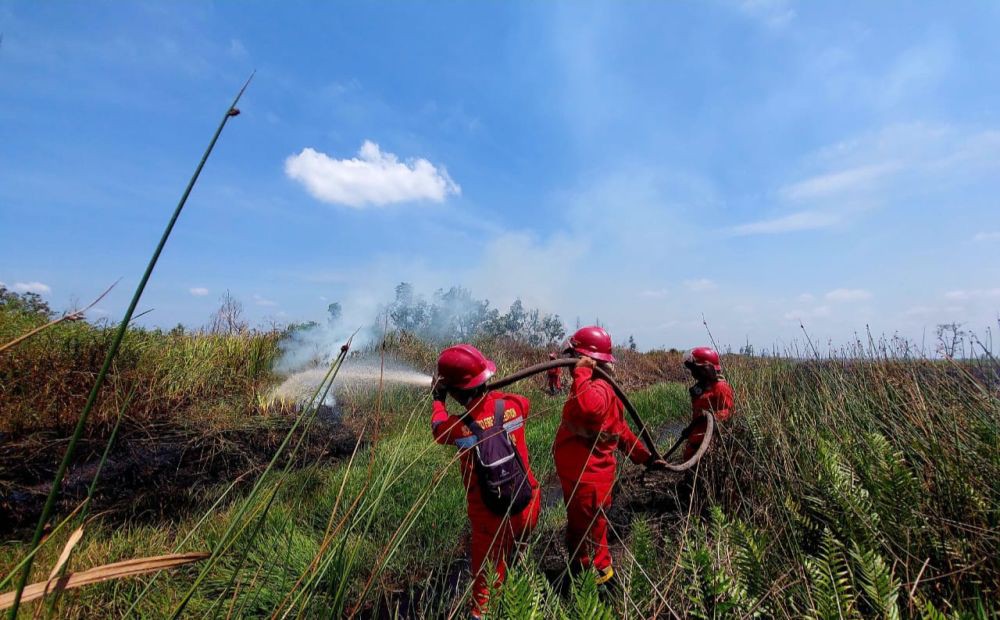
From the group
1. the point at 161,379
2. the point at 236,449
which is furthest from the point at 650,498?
the point at 161,379

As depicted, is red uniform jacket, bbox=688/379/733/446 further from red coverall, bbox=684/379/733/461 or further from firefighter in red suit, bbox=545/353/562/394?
firefighter in red suit, bbox=545/353/562/394

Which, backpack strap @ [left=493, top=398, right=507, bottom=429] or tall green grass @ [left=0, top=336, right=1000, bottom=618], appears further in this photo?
backpack strap @ [left=493, top=398, right=507, bottom=429]

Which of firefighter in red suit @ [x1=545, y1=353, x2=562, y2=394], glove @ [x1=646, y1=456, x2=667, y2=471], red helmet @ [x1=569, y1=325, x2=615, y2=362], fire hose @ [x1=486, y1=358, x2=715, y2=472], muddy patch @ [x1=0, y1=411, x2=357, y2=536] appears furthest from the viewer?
firefighter in red suit @ [x1=545, y1=353, x2=562, y2=394]

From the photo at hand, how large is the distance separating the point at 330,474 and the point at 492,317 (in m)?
17.8

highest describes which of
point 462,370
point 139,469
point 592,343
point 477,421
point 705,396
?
point 592,343

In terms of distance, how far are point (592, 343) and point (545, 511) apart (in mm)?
1586

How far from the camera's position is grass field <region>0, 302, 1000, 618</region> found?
1645mm

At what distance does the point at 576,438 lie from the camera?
400cm

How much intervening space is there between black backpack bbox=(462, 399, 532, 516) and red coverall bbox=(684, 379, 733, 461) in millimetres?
3027

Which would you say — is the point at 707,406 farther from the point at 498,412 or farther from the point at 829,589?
the point at 829,589

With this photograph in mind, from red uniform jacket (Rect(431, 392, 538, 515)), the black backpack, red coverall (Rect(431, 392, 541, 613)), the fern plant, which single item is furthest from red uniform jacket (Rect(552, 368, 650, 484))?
the fern plant

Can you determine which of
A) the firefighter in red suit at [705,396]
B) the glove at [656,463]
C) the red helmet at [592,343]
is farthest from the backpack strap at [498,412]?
the firefighter in red suit at [705,396]

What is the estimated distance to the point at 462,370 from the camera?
3441mm

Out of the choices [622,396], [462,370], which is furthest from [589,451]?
[462,370]
